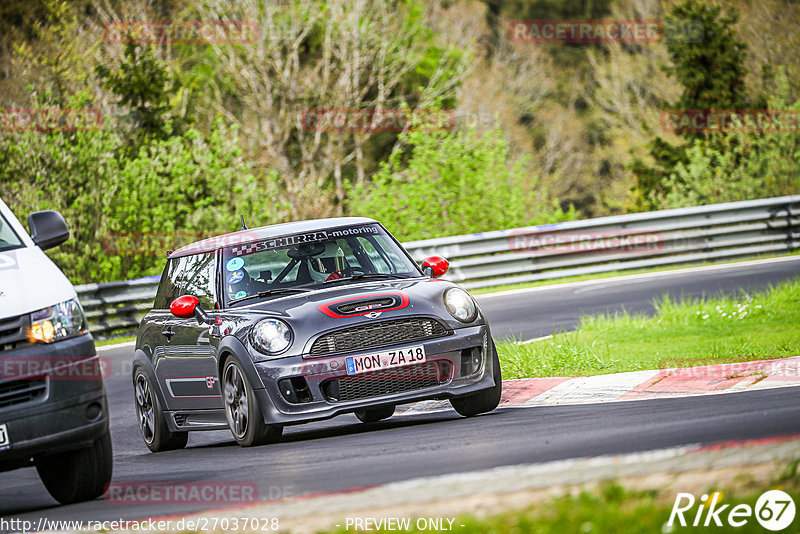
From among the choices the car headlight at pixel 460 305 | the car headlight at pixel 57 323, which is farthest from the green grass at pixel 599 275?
the car headlight at pixel 57 323

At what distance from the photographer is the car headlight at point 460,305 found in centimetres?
916

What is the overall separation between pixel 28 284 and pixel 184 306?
2.54m

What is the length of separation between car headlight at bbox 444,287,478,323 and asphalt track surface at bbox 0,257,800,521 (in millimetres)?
731

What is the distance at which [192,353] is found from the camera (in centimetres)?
974

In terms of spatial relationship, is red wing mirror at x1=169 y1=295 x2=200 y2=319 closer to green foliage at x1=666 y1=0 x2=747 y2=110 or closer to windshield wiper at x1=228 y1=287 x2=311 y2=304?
windshield wiper at x1=228 y1=287 x2=311 y2=304

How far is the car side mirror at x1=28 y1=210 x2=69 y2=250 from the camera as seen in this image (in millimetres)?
8102

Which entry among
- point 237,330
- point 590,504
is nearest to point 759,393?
point 237,330

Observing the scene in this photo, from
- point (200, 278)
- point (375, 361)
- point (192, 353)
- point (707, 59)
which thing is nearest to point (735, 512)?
point (375, 361)

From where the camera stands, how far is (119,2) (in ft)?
134

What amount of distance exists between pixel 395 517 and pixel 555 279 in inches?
670

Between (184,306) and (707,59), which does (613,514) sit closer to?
(184,306)

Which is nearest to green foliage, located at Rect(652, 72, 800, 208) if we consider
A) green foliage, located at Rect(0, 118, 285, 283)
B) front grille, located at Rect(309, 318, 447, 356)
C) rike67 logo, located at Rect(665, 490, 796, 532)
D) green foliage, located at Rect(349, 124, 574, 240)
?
green foliage, located at Rect(349, 124, 574, 240)

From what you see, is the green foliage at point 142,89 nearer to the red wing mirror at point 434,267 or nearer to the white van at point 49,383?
the red wing mirror at point 434,267

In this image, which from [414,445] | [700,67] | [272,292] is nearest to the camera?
[414,445]
